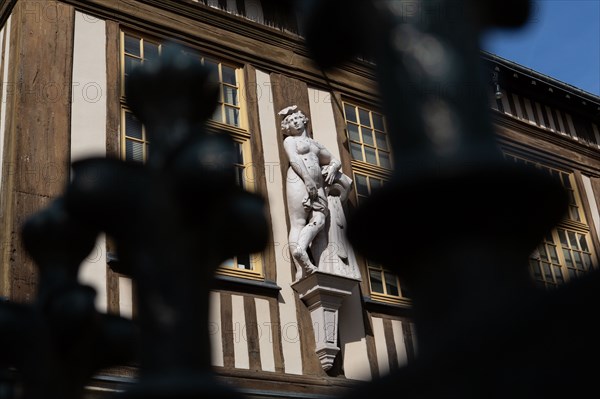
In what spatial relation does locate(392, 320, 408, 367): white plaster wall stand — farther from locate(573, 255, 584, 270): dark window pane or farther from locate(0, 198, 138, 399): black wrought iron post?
locate(0, 198, 138, 399): black wrought iron post

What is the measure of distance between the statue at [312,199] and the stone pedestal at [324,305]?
0.12 m

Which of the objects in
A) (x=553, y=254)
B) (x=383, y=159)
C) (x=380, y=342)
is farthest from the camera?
(x=553, y=254)

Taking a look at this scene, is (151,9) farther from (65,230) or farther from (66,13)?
(65,230)

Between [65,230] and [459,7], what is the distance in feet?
3.06

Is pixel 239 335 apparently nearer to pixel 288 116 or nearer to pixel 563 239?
pixel 288 116

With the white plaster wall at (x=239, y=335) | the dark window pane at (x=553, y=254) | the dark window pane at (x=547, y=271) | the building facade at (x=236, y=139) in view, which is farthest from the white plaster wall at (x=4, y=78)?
the dark window pane at (x=553, y=254)

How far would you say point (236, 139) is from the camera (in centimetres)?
757

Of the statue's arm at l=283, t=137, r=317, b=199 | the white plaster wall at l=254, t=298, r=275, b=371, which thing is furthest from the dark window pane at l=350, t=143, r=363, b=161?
the white plaster wall at l=254, t=298, r=275, b=371

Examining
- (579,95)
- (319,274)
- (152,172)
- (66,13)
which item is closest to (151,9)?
(66,13)

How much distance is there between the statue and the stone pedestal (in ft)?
0.40

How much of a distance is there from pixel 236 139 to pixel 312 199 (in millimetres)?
2494

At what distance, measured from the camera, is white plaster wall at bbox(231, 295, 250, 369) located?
858 centimetres

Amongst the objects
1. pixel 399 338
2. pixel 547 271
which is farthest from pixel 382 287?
pixel 547 271

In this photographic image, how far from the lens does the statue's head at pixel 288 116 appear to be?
1034 centimetres
